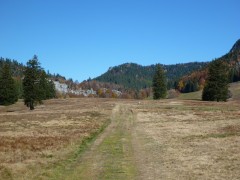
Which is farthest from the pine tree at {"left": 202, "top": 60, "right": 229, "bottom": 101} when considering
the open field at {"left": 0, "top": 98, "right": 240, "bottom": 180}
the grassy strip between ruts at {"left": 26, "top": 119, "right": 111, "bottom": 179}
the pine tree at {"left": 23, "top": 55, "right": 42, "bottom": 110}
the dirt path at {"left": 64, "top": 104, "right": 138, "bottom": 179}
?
the grassy strip between ruts at {"left": 26, "top": 119, "right": 111, "bottom": 179}

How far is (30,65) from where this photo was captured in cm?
8369

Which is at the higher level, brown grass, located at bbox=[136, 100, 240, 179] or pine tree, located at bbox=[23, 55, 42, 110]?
pine tree, located at bbox=[23, 55, 42, 110]

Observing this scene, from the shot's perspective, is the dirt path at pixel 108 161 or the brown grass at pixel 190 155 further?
the brown grass at pixel 190 155

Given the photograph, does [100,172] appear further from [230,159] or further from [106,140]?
[106,140]

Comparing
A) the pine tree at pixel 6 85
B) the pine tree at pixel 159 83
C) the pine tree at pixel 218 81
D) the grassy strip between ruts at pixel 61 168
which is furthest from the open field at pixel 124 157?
the pine tree at pixel 159 83

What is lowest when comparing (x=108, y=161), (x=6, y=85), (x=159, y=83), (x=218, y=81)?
(x=108, y=161)

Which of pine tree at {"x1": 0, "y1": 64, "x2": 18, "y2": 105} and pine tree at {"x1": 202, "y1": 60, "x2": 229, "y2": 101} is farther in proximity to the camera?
pine tree at {"x1": 0, "y1": 64, "x2": 18, "y2": 105}

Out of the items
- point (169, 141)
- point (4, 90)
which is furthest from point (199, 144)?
point (4, 90)

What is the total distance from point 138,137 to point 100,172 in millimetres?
14982

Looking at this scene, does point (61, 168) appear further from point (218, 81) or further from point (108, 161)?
point (218, 81)

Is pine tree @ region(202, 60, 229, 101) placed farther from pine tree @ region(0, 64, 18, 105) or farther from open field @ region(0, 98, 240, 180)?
open field @ region(0, 98, 240, 180)

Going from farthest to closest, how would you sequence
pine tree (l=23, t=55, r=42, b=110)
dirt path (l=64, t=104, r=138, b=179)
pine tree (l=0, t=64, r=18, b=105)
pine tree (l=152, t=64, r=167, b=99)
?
pine tree (l=152, t=64, r=167, b=99) → pine tree (l=0, t=64, r=18, b=105) → pine tree (l=23, t=55, r=42, b=110) → dirt path (l=64, t=104, r=138, b=179)

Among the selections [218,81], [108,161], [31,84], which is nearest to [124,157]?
[108,161]

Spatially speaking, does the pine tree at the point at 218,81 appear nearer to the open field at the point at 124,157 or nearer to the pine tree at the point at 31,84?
the pine tree at the point at 31,84
